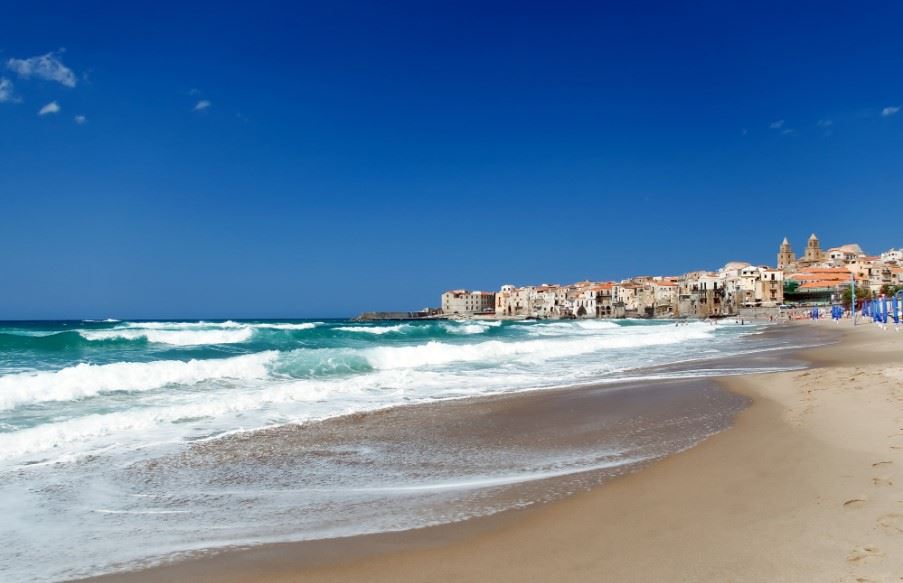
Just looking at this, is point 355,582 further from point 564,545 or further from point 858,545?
point 858,545

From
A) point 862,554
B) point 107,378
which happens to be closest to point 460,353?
point 107,378

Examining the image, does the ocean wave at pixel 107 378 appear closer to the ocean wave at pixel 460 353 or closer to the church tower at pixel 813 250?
the ocean wave at pixel 460 353

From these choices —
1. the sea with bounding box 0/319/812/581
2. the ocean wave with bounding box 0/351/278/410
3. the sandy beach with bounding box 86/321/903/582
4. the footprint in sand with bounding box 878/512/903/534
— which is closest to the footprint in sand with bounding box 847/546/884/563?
the sandy beach with bounding box 86/321/903/582

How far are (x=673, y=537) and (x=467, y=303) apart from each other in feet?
488

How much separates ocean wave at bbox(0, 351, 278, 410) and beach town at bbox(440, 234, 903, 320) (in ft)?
283

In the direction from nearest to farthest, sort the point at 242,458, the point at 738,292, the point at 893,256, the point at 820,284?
the point at 242,458 < the point at 820,284 < the point at 738,292 < the point at 893,256

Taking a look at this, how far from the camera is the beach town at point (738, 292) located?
10075 centimetres

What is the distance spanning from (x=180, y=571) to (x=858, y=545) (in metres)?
3.84

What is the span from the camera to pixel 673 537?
3570 mm

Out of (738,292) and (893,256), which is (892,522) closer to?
(738,292)

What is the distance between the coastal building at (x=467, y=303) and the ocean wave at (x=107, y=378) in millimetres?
135143

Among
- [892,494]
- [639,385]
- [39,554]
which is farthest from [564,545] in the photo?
[639,385]

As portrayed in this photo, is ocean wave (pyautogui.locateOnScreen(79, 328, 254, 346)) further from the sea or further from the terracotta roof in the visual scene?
the terracotta roof

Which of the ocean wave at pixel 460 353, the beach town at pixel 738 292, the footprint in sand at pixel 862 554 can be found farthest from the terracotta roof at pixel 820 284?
the footprint in sand at pixel 862 554
